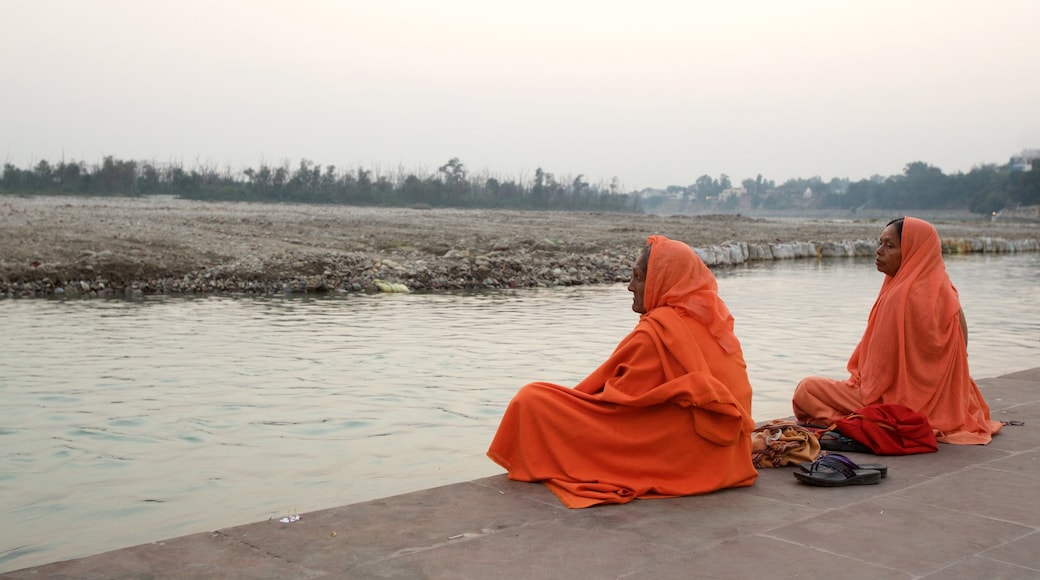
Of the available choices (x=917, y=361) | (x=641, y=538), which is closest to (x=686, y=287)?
(x=641, y=538)

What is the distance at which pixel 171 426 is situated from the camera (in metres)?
6.77

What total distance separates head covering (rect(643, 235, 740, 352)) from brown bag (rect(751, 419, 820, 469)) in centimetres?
63

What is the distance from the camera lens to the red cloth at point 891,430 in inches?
196

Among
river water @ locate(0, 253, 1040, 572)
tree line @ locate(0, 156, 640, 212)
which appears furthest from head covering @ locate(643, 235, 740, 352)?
tree line @ locate(0, 156, 640, 212)

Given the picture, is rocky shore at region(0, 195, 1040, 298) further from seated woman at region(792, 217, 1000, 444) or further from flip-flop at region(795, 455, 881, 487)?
flip-flop at region(795, 455, 881, 487)

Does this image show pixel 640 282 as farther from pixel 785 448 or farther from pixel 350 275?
pixel 350 275

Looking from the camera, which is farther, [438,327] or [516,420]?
[438,327]

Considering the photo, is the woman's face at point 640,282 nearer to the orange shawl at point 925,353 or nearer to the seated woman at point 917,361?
the seated woman at point 917,361

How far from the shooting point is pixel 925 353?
545 cm

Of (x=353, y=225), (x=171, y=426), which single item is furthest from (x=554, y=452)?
(x=353, y=225)

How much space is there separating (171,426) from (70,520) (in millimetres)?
1916

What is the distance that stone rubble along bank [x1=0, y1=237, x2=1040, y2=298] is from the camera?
14.7m

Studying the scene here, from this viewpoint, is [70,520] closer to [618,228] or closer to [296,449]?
[296,449]

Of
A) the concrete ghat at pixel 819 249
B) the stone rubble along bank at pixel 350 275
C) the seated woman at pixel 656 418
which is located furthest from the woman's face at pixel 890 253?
the concrete ghat at pixel 819 249
